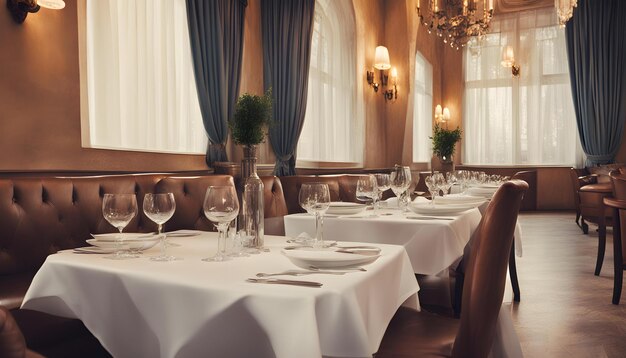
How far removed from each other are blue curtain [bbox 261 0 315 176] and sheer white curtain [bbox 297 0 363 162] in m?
0.74

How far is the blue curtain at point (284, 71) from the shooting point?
4.87 metres

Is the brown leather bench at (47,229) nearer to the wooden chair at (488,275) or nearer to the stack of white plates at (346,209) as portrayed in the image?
the stack of white plates at (346,209)

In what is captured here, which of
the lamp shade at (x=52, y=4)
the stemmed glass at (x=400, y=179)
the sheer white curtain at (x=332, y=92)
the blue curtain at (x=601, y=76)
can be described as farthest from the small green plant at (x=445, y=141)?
the lamp shade at (x=52, y=4)

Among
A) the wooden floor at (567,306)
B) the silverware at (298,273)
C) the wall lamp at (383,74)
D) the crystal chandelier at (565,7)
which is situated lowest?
the wooden floor at (567,306)

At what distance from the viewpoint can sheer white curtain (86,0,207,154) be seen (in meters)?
3.21

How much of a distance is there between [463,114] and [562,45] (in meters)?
2.28

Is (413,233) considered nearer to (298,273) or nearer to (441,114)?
(298,273)

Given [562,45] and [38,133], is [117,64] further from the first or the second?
[562,45]

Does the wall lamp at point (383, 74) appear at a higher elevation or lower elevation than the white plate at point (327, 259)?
higher

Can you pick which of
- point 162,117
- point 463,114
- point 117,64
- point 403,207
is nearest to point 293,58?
point 162,117

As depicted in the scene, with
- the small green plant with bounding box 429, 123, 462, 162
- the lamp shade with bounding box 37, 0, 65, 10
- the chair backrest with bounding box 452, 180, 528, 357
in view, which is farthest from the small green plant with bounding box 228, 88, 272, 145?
the small green plant with bounding box 429, 123, 462, 162

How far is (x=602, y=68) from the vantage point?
9.22 meters

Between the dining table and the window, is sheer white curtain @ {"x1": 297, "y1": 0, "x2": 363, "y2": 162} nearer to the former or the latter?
the window

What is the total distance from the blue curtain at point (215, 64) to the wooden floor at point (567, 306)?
251 cm
